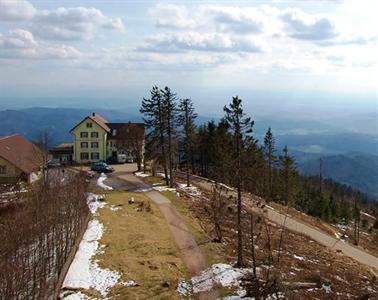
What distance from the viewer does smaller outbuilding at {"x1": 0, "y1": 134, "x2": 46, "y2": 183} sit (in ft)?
214

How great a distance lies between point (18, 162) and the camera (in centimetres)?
6662

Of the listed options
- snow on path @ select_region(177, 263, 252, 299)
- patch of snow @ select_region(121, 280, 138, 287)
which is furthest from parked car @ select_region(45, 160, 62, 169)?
patch of snow @ select_region(121, 280, 138, 287)

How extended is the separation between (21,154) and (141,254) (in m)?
44.7

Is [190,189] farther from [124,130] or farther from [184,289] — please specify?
[184,289]

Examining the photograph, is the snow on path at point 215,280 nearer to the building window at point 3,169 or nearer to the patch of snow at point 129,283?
the patch of snow at point 129,283

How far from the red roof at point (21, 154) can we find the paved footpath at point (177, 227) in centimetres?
1135

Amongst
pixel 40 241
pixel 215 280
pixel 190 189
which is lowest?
pixel 190 189

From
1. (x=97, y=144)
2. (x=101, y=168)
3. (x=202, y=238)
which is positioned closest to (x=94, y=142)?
(x=97, y=144)

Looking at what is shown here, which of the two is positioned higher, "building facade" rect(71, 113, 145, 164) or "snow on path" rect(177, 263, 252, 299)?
"building facade" rect(71, 113, 145, 164)

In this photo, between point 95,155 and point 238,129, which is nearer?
point 238,129

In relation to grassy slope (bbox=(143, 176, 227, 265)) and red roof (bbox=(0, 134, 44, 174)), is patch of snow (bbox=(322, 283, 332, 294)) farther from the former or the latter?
red roof (bbox=(0, 134, 44, 174))

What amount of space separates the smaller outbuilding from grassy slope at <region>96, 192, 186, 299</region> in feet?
78.6

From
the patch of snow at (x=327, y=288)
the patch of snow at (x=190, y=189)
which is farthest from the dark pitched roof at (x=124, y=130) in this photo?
the patch of snow at (x=327, y=288)

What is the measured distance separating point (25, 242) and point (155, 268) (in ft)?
30.5
